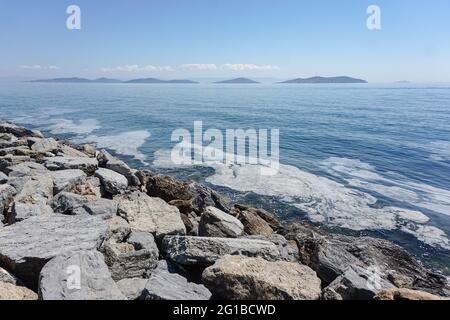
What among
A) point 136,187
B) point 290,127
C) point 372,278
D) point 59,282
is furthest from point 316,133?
point 59,282

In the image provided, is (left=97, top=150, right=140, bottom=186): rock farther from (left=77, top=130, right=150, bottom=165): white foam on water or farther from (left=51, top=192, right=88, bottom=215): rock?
(left=77, top=130, right=150, bottom=165): white foam on water

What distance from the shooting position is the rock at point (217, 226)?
22.4 feet

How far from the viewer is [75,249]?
5105 millimetres

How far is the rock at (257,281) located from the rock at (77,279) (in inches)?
49.5

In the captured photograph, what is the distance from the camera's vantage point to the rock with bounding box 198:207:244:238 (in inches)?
268

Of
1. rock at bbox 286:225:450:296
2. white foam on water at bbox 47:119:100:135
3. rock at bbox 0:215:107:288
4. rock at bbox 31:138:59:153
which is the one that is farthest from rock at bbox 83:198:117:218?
white foam on water at bbox 47:119:100:135

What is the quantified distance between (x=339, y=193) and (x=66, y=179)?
12.1 meters

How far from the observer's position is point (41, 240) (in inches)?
207

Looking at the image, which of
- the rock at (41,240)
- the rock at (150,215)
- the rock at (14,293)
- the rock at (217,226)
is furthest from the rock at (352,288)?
the rock at (14,293)

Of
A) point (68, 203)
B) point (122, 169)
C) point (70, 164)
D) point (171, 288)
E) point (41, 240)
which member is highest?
point (70, 164)

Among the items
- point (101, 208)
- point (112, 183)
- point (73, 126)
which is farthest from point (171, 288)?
point (73, 126)

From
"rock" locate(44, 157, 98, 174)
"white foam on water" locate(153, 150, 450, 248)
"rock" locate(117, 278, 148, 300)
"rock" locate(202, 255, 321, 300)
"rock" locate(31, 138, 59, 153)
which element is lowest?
"white foam on water" locate(153, 150, 450, 248)

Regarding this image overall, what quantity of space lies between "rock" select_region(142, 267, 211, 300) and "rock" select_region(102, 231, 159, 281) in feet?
1.47

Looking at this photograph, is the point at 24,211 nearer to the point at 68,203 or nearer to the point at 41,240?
the point at 68,203
